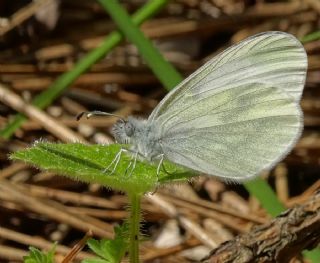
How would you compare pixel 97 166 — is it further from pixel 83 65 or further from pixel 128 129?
pixel 83 65

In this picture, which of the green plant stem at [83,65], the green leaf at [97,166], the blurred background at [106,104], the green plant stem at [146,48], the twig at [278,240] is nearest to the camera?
the green leaf at [97,166]

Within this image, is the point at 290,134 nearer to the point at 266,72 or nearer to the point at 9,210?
the point at 266,72

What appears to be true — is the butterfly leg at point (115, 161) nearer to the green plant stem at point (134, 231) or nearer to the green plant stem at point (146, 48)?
the green plant stem at point (134, 231)

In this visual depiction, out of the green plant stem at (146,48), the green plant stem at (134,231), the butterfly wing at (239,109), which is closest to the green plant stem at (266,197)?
the butterfly wing at (239,109)

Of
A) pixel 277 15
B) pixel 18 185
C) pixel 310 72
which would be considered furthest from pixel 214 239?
pixel 277 15

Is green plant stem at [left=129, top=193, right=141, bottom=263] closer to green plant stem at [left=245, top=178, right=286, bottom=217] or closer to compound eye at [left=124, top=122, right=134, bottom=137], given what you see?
compound eye at [left=124, top=122, right=134, bottom=137]

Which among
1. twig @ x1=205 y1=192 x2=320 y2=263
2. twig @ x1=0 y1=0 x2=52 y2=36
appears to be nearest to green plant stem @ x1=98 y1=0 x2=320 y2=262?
twig @ x1=205 y1=192 x2=320 y2=263

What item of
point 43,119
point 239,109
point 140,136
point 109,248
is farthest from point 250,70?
point 43,119
